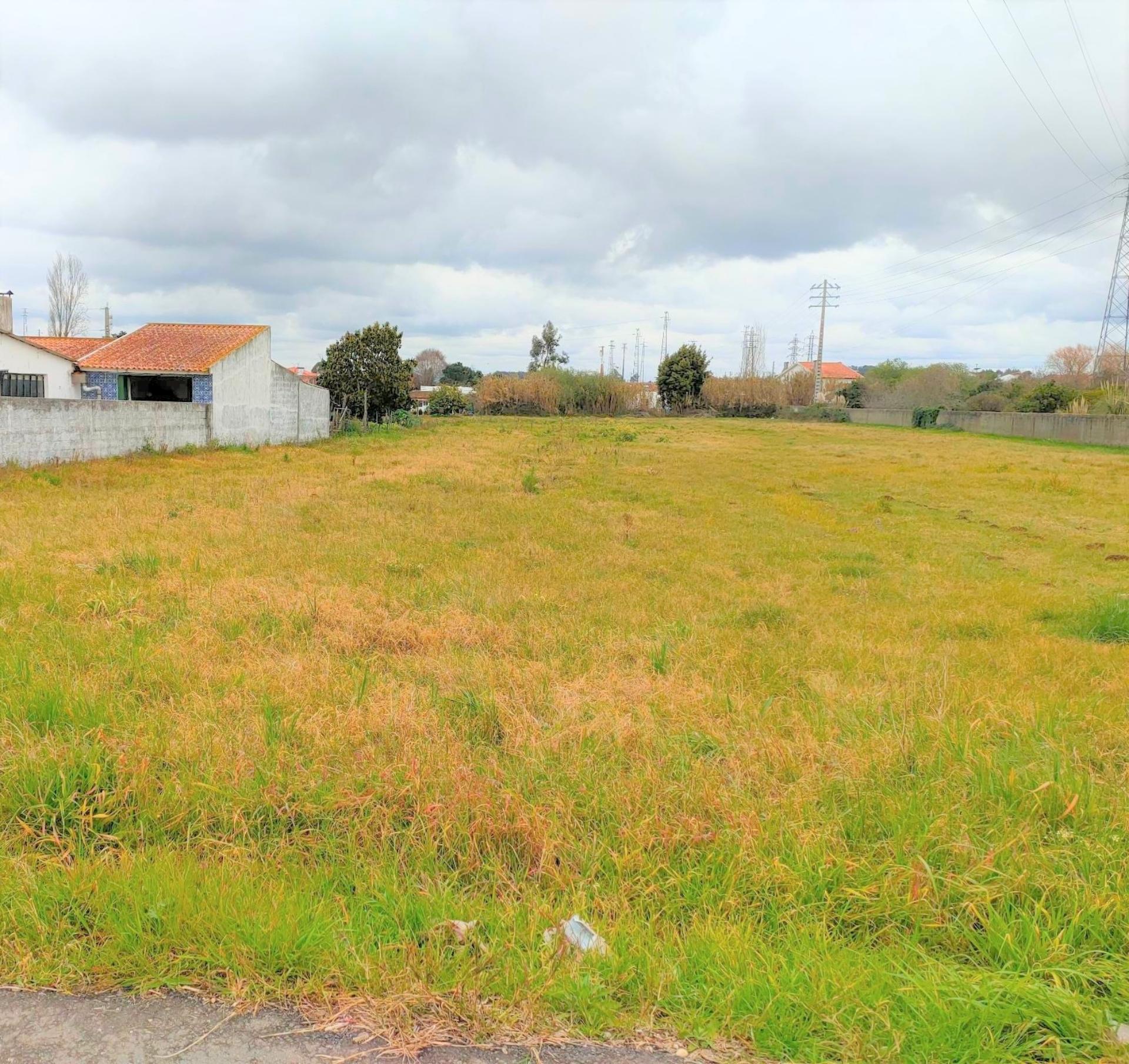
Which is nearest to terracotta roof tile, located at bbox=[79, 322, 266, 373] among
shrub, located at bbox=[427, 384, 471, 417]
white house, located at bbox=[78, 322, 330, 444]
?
white house, located at bbox=[78, 322, 330, 444]

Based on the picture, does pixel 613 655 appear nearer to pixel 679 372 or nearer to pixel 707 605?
pixel 707 605

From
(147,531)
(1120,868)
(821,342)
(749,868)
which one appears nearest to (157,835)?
(749,868)

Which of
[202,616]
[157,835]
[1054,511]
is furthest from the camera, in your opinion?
[1054,511]

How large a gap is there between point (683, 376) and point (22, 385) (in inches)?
1844

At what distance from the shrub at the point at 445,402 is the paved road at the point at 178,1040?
52.3m

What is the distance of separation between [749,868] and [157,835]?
2.29 meters

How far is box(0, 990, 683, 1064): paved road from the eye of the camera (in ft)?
6.47

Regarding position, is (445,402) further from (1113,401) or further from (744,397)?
(1113,401)

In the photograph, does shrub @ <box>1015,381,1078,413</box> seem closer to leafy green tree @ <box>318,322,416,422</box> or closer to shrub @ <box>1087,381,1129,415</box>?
shrub @ <box>1087,381,1129,415</box>

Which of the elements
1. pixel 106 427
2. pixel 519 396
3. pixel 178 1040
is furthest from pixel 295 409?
pixel 519 396

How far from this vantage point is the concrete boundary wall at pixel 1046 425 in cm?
2936

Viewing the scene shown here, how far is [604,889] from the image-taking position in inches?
107

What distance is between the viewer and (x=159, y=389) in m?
27.7

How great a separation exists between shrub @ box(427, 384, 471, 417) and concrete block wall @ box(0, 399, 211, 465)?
31.9m
